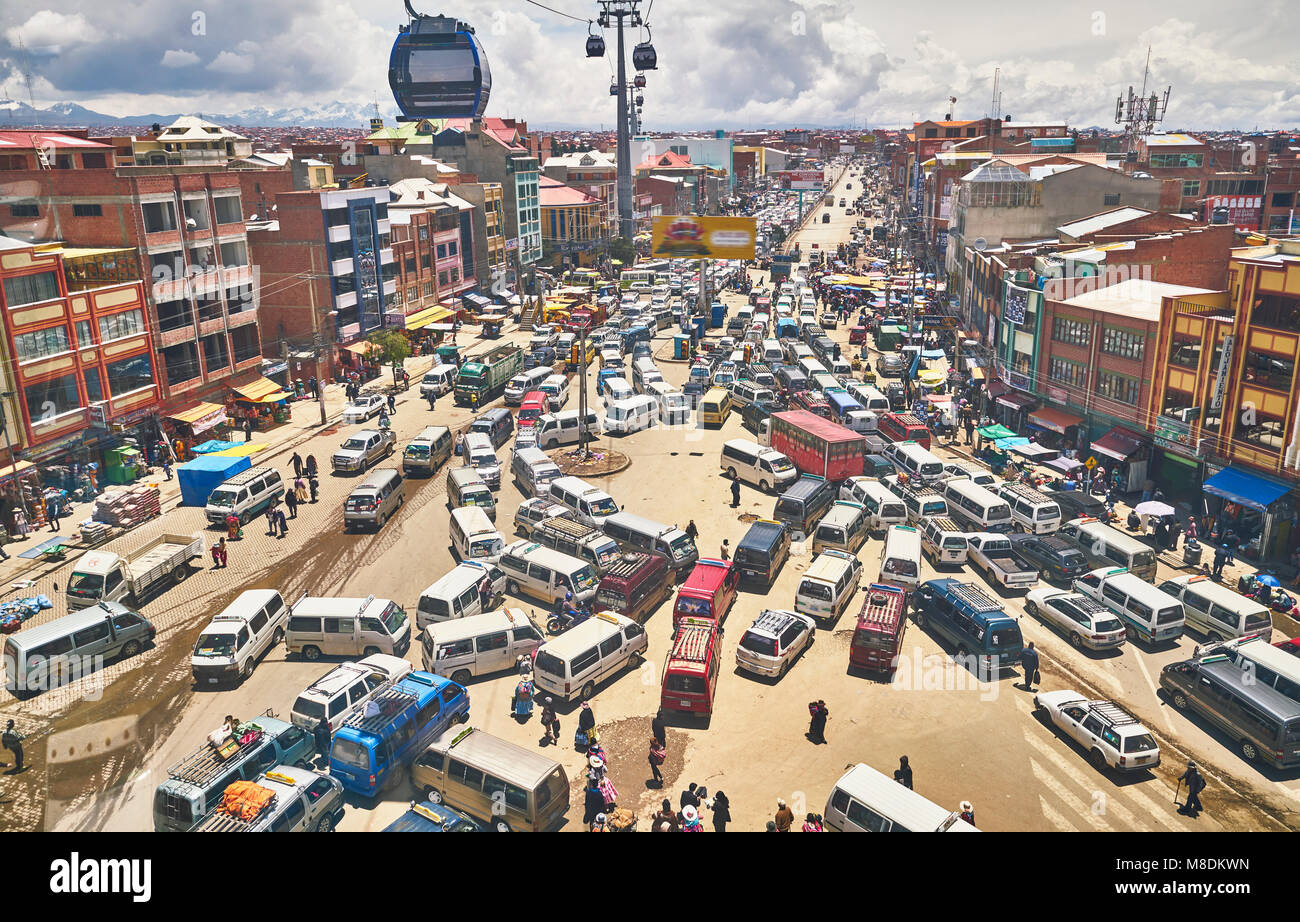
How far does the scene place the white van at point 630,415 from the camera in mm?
49688

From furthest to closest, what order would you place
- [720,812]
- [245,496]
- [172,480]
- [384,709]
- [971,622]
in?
[172,480]
[245,496]
[971,622]
[384,709]
[720,812]

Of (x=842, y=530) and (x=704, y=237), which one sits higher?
(x=704, y=237)

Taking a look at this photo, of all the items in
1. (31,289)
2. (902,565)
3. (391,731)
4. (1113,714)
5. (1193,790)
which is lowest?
(1193,790)

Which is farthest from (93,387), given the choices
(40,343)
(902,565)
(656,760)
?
(902,565)

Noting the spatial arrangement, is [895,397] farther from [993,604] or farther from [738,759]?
[738,759]

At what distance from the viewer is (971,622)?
26625 mm

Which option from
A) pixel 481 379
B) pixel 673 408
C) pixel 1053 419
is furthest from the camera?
pixel 481 379

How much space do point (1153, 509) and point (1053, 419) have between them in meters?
11.1

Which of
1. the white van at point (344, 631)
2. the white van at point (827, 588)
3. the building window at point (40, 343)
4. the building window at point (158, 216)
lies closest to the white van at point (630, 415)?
the white van at point (827, 588)

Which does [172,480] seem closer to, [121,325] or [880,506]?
[121,325]

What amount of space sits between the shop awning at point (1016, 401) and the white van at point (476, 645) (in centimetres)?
3256

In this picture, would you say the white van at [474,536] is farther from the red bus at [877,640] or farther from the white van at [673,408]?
the white van at [673,408]

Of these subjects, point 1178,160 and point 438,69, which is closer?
point 1178,160
